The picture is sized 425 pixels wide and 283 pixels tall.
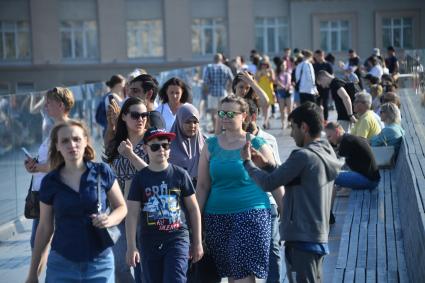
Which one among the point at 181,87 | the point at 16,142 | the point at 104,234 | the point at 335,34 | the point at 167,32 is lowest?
the point at 16,142

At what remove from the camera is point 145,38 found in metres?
51.6

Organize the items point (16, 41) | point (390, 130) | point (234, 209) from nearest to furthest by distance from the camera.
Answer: point (234, 209) → point (390, 130) → point (16, 41)

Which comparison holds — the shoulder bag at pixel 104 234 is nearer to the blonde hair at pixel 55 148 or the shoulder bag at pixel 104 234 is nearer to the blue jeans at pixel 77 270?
the blue jeans at pixel 77 270

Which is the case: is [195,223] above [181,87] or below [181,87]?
below

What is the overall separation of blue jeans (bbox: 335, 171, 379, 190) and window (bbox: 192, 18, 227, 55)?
3840 centimetres

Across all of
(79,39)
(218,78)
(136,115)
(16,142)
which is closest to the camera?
(136,115)

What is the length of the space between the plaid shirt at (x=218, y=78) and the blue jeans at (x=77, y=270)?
15.9 meters

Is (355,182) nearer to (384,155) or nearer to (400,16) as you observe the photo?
(384,155)

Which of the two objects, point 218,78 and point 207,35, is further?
point 207,35

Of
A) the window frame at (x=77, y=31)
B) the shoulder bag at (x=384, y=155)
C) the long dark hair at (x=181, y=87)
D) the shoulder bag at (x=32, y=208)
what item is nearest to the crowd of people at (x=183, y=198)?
the shoulder bag at (x=32, y=208)

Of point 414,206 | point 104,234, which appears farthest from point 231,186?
point 414,206

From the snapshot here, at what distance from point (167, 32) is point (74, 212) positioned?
4539 centimetres

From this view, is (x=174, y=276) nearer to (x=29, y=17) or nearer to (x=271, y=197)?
(x=271, y=197)

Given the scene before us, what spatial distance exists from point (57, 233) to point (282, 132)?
53.9 ft
